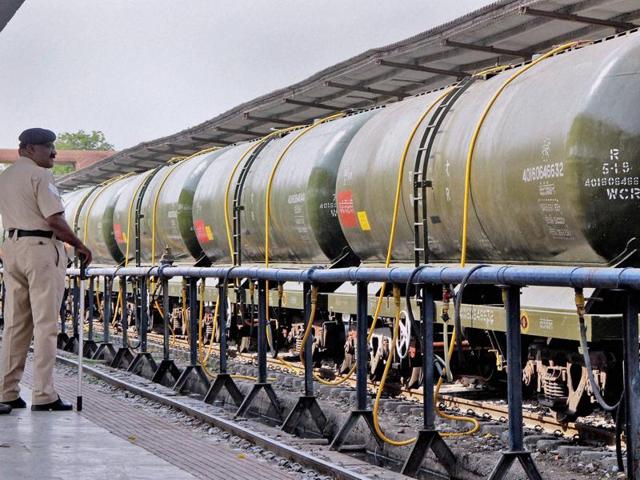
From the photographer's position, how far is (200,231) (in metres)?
18.3

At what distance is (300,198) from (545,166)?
19.6 feet

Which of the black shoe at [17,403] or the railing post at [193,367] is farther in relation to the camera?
the railing post at [193,367]

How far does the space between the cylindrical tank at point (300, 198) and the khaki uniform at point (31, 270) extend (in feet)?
17.2

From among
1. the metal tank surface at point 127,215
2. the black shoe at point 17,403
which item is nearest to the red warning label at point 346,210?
the black shoe at point 17,403

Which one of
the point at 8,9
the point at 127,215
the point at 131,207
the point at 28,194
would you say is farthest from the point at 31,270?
the point at 127,215

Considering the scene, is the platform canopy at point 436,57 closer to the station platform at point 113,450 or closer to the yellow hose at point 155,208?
the yellow hose at point 155,208

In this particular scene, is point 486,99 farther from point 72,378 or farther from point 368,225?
point 72,378

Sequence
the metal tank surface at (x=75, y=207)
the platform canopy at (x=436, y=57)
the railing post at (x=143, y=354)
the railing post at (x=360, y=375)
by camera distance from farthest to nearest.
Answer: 1. the metal tank surface at (x=75, y=207)
2. the railing post at (x=143, y=354)
3. the platform canopy at (x=436, y=57)
4. the railing post at (x=360, y=375)

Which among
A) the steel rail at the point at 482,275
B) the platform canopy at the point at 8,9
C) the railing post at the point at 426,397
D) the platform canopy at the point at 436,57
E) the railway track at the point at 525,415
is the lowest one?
the railway track at the point at 525,415

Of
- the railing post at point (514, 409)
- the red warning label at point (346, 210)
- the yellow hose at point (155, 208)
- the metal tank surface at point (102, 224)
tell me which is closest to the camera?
the railing post at point (514, 409)

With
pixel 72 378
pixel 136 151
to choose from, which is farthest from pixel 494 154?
pixel 136 151

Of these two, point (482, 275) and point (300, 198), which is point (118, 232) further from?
point (482, 275)

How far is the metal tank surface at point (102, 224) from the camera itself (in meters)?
24.4

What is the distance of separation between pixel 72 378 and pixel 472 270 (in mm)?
7912
